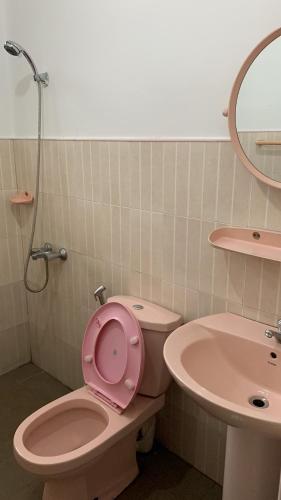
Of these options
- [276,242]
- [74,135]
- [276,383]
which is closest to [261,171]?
[276,242]

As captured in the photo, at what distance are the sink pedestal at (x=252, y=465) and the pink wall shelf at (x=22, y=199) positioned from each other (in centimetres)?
157

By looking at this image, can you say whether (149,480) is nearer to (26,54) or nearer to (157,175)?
(157,175)

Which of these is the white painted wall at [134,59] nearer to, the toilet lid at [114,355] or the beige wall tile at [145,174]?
the beige wall tile at [145,174]

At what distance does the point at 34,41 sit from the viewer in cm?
183

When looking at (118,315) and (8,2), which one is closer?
(118,315)

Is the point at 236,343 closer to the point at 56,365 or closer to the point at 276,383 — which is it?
the point at 276,383

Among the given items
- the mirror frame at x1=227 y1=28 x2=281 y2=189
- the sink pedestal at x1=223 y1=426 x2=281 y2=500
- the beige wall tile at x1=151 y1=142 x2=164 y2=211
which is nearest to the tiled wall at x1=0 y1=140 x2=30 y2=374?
the beige wall tile at x1=151 y1=142 x2=164 y2=211

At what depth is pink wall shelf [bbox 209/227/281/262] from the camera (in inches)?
45.4

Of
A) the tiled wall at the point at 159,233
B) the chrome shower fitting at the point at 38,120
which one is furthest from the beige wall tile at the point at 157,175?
the chrome shower fitting at the point at 38,120

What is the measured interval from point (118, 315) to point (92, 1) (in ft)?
4.28

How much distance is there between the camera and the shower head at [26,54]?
1.73 meters

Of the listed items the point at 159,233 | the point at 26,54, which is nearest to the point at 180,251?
the point at 159,233

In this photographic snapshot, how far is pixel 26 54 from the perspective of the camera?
69.8 inches

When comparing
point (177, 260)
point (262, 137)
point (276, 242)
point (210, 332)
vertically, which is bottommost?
point (210, 332)
